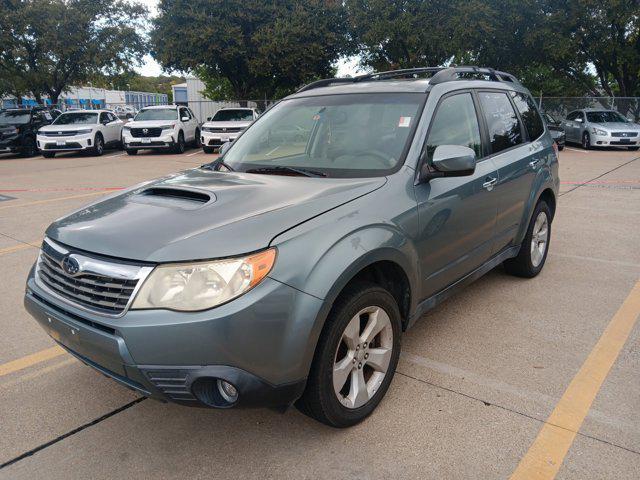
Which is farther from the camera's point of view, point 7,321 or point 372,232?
point 7,321

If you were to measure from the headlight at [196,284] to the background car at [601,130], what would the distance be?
Answer: 63.3ft

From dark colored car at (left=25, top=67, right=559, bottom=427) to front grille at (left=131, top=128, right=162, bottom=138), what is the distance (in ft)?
50.2

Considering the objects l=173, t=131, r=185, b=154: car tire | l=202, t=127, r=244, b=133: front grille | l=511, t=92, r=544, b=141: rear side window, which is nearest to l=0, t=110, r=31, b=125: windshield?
l=173, t=131, r=185, b=154: car tire

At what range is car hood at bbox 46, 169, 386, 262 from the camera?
218 cm

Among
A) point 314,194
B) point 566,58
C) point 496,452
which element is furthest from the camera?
point 566,58

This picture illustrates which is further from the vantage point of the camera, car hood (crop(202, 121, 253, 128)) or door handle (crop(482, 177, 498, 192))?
car hood (crop(202, 121, 253, 128))

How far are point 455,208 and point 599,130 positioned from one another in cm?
1791

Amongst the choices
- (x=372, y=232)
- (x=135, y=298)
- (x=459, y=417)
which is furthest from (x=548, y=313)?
(x=135, y=298)

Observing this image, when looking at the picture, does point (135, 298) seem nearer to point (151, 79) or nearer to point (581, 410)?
point (581, 410)

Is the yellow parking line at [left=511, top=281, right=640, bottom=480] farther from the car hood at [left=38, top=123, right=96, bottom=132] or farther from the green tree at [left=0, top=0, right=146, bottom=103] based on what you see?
the green tree at [left=0, top=0, right=146, bottom=103]

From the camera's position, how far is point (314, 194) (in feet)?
8.66

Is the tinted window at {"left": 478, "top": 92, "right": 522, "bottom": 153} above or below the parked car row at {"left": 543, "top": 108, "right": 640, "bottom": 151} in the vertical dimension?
above

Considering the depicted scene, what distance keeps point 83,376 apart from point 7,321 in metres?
1.25

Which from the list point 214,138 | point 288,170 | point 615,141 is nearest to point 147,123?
point 214,138
